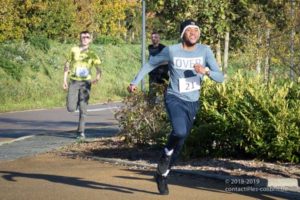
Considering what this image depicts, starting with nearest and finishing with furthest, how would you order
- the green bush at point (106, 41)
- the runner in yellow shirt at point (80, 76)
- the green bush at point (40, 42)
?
1. the runner in yellow shirt at point (80, 76)
2. the green bush at point (40, 42)
3. the green bush at point (106, 41)

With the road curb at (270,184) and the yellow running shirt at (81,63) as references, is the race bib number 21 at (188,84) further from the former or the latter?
the yellow running shirt at (81,63)

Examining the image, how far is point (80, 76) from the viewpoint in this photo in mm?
11625

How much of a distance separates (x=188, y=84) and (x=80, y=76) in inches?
199

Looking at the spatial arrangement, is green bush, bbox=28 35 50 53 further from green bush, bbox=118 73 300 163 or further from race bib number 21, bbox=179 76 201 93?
race bib number 21, bbox=179 76 201 93

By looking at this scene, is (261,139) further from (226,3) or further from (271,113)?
(226,3)

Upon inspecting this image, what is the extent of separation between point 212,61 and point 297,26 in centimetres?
681

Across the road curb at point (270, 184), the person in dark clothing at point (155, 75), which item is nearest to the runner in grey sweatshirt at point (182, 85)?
the road curb at point (270, 184)

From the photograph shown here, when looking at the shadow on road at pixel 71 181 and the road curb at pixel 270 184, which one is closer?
the road curb at pixel 270 184

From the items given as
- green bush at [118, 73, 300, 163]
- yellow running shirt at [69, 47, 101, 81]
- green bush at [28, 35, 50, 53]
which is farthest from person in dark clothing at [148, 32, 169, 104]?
green bush at [28, 35, 50, 53]

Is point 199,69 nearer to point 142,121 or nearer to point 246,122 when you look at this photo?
point 246,122

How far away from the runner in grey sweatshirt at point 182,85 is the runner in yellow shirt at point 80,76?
4.82 meters

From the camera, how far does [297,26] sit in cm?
1330

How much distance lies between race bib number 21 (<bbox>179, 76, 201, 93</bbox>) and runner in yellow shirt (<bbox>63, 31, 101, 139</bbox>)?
499 centimetres

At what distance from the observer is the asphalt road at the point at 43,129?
36.2ft
